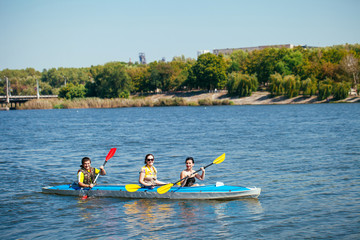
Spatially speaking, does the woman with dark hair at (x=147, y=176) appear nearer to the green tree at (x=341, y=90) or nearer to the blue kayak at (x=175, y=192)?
the blue kayak at (x=175, y=192)

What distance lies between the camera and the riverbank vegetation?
315 ft

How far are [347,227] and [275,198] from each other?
3.42 m

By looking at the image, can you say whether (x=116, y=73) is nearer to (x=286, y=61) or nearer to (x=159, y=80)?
(x=159, y=80)

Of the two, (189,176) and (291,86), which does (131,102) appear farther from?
(189,176)

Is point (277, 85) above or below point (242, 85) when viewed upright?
below

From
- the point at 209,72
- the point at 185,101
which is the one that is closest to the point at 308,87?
the point at 209,72

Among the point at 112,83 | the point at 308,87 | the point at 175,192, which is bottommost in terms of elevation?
the point at 175,192

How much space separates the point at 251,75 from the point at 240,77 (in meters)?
8.11

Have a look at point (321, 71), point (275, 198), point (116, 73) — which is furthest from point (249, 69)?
point (275, 198)

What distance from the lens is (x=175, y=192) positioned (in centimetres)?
1512

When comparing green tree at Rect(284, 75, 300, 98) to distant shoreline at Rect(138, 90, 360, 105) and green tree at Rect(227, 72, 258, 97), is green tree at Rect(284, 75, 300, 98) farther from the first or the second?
green tree at Rect(227, 72, 258, 97)

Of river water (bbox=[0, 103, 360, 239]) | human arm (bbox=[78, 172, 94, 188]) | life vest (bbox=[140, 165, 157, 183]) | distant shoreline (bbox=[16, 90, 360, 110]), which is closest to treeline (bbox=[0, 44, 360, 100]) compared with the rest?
distant shoreline (bbox=[16, 90, 360, 110])

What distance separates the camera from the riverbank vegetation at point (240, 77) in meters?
95.9

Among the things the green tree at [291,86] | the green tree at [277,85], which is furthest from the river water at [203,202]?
the green tree at [277,85]
